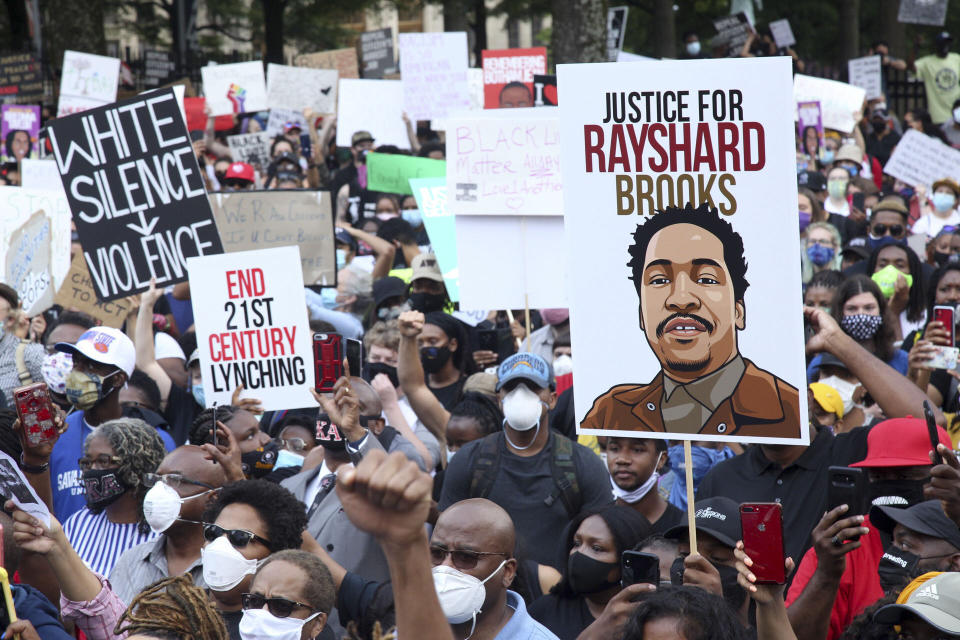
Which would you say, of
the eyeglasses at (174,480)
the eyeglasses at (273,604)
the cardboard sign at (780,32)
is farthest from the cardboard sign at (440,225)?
the cardboard sign at (780,32)

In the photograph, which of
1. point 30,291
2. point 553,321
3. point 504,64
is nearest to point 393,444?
point 553,321

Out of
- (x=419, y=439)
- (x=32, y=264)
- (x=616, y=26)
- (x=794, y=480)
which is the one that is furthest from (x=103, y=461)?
(x=616, y=26)

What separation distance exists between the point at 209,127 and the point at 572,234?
42.4 ft

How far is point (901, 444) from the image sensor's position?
4465 millimetres

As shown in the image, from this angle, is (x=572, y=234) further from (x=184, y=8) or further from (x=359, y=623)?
(x=184, y=8)

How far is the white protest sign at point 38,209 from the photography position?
8680 mm

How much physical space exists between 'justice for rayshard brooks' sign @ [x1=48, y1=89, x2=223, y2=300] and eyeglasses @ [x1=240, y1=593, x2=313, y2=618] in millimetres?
3979

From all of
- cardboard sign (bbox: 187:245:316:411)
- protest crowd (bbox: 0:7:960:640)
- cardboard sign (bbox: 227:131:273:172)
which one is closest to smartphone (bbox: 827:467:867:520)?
protest crowd (bbox: 0:7:960:640)

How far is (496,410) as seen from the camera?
6.21m

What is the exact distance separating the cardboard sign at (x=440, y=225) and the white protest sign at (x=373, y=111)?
16.6 feet

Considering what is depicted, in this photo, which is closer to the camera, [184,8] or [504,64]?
[504,64]

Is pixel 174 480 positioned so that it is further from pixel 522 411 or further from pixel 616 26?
pixel 616 26

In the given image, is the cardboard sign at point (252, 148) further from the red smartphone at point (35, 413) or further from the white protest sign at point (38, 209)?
the red smartphone at point (35, 413)

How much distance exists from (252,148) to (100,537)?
9.99 meters
